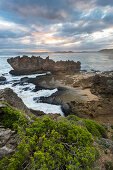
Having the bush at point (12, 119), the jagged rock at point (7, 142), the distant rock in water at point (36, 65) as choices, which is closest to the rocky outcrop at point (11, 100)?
the bush at point (12, 119)

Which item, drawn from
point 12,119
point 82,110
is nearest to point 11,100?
point 12,119

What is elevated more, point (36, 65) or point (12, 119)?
point (36, 65)

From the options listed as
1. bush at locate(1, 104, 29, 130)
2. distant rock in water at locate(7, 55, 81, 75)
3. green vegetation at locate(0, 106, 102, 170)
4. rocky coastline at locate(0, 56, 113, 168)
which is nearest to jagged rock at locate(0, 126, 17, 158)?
rocky coastline at locate(0, 56, 113, 168)

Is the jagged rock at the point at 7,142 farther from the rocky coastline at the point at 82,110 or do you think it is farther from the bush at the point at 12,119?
the bush at the point at 12,119

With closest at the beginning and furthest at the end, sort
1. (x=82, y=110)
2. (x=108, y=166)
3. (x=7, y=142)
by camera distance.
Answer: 1. (x=7, y=142)
2. (x=108, y=166)
3. (x=82, y=110)

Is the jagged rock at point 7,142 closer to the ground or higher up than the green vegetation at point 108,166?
higher up

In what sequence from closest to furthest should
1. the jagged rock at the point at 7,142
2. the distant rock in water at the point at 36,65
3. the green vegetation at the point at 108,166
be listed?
the jagged rock at the point at 7,142 < the green vegetation at the point at 108,166 < the distant rock in water at the point at 36,65

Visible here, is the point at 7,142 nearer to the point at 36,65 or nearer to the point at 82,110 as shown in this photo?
the point at 82,110

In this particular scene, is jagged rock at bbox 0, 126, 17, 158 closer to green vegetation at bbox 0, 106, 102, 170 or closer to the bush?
green vegetation at bbox 0, 106, 102, 170

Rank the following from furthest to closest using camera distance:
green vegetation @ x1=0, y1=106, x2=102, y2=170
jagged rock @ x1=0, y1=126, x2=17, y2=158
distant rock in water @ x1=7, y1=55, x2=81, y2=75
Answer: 1. distant rock in water @ x1=7, y1=55, x2=81, y2=75
2. jagged rock @ x1=0, y1=126, x2=17, y2=158
3. green vegetation @ x1=0, y1=106, x2=102, y2=170

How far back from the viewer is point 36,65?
51188mm

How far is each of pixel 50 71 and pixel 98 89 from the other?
31791 millimetres

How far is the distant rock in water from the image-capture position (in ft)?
160

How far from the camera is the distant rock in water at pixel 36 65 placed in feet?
160
